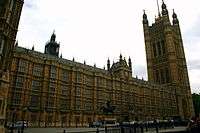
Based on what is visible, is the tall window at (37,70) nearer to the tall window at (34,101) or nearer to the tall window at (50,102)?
the tall window at (34,101)

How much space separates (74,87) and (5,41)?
33.4 m

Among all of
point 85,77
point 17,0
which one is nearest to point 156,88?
point 85,77

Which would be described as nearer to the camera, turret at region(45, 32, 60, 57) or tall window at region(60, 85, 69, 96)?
tall window at region(60, 85, 69, 96)

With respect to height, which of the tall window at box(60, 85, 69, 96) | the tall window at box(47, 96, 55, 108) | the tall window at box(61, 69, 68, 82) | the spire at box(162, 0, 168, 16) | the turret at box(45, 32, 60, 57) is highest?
the spire at box(162, 0, 168, 16)

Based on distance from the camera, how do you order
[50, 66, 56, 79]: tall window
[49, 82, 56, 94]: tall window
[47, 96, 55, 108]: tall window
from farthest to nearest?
[50, 66, 56, 79]: tall window
[49, 82, 56, 94]: tall window
[47, 96, 55, 108]: tall window

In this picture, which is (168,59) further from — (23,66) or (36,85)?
(23,66)

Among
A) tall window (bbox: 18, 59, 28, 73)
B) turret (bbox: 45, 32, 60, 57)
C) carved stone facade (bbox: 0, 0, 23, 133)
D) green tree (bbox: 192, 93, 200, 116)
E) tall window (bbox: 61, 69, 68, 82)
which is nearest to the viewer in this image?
carved stone facade (bbox: 0, 0, 23, 133)

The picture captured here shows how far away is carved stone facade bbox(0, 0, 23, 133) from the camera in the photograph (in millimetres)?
19413

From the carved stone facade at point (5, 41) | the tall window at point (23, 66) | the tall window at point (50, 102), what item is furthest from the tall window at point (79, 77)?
the carved stone facade at point (5, 41)

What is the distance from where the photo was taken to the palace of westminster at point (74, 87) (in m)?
22.5

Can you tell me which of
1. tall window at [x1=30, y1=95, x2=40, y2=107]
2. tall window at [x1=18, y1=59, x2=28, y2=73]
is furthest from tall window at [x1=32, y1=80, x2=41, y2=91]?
tall window at [x1=18, y1=59, x2=28, y2=73]

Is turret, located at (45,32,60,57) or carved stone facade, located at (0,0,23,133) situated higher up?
turret, located at (45,32,60,57)

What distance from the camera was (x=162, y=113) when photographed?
7738cm

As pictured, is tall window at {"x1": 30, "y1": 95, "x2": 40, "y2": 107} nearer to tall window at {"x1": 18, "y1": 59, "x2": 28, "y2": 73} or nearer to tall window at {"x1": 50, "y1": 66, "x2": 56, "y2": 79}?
tall window at {"x1": 18, "y1": 59, "x2": 28, "y2": 73}
